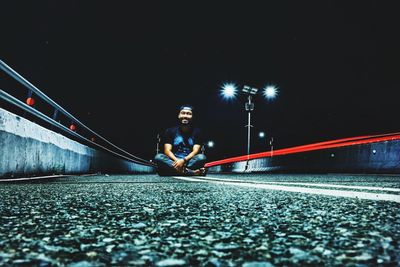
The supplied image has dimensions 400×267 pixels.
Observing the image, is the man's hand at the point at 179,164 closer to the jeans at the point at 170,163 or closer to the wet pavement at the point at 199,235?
the jeans at the point at 170,163

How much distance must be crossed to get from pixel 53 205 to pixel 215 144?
107 metres

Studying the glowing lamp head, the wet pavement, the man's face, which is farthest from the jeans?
the wet pavement

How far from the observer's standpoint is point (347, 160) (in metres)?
16.5

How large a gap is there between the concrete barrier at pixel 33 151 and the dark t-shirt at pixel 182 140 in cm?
225

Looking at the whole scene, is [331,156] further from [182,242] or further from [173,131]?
[182,242]

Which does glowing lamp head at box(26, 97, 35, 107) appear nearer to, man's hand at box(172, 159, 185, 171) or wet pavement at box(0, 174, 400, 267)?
wet pavement at box(0, 174, 400, 267)

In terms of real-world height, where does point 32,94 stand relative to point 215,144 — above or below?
below

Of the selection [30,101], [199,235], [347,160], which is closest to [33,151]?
[30,101]

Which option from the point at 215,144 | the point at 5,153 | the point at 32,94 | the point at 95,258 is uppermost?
the point at 215,144

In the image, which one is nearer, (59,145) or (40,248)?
(40,248)

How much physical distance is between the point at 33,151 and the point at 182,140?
4807mm

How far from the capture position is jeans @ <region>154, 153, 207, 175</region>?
10.2 m

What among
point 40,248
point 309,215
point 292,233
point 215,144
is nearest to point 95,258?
point 40,248

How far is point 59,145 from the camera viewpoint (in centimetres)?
795
